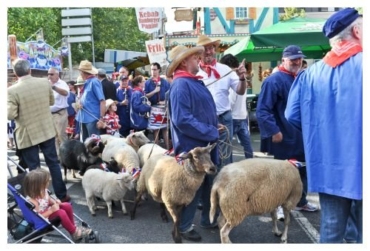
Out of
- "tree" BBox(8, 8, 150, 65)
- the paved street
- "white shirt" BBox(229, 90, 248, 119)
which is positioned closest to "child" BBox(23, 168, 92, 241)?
the paved street

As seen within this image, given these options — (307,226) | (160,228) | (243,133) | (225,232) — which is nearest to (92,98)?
(243,133)

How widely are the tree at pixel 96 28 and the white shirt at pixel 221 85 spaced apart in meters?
18.5

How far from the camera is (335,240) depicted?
2.37 metres

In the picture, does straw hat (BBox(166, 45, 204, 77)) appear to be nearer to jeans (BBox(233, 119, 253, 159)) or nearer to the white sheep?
the white sheep

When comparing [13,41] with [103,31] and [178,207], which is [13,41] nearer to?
[178,207]

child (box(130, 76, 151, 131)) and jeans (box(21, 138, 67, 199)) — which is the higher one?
child (box(130, 76, 151, 131))

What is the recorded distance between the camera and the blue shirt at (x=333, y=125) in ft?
7.14

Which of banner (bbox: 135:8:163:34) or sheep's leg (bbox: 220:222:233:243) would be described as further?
banner (bbox: 135:8:163:34)

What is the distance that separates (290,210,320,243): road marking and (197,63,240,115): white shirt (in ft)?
5.29

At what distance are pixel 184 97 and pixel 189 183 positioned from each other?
0.83 metres

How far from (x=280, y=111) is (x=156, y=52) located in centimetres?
794

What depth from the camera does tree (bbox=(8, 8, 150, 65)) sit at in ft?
74.0

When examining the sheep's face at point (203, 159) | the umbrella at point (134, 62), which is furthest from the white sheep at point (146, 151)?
the umbrella at point (134, 62)

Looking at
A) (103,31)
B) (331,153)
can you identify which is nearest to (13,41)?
(331,153)
